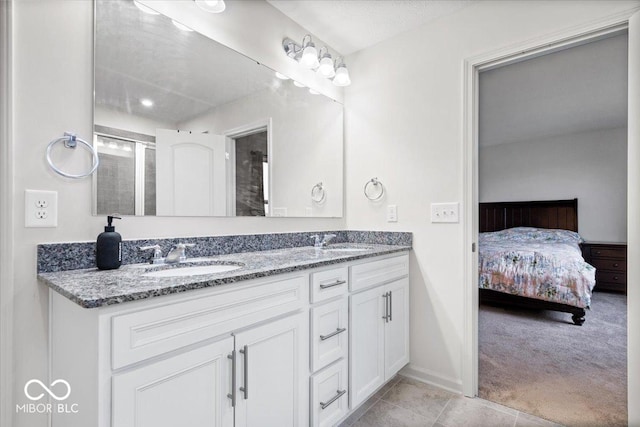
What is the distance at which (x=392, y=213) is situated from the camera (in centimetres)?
221

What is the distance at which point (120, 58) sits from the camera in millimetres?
1312

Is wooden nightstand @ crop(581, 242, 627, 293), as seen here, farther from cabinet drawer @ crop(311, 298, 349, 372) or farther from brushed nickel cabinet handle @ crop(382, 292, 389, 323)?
cabinet drawer @ crop(311, 298, 349, 372)

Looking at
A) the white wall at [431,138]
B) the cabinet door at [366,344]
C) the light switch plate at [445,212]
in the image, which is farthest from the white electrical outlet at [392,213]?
the cabinet door at [366,344]

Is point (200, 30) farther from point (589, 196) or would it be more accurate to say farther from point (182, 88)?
point (589, 196)

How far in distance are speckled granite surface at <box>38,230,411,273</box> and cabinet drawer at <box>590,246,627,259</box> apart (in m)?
3.96

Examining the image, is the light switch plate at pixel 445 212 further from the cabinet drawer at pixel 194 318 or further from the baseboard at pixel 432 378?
the cabinet drawer at pixel 194 318

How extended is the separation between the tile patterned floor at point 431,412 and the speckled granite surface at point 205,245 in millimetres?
921

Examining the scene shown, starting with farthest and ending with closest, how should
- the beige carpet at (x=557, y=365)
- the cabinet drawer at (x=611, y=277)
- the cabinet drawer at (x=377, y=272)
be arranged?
the cabinet drawer at (x=611, y=277)
the beige carpet at (x=557, y=365)
the cabinet drawer at (x=377, y=272)

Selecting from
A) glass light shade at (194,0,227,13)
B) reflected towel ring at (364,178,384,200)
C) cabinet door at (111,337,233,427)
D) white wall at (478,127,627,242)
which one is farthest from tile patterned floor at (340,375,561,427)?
white wall at (478,127,627,242)

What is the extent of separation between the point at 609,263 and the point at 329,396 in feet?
16.0

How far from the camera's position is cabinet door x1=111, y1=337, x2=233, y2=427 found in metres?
0.80

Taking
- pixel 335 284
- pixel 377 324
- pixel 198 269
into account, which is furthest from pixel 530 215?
pixel 198 269

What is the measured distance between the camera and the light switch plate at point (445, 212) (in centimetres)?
193

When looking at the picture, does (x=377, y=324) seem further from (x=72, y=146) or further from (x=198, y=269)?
(x=72, y=146)
